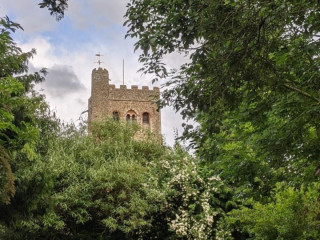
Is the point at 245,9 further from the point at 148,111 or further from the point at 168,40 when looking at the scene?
the point at 148,111

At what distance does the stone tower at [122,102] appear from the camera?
1511 inches

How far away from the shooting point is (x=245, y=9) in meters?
5.45

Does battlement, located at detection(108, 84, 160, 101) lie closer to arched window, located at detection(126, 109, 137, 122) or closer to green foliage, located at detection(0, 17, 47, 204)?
arched window, located at detection(126, 109, 137, 122)

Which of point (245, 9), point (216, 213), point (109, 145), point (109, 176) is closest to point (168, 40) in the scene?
point (245, 9)

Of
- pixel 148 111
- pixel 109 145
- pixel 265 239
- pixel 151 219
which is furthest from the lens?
pixel 148 111

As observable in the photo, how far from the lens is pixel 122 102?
3959 cm

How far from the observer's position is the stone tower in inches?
1511

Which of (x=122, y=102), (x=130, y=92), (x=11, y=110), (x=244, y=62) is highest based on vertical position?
(x=130, y=92)

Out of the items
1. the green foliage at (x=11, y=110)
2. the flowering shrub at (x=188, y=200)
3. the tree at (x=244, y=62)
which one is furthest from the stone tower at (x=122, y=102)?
the tree at (x=244, y=62)

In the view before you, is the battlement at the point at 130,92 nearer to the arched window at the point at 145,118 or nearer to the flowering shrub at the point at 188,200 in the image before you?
the arched window at the point at 145,118

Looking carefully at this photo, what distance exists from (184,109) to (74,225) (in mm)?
12386

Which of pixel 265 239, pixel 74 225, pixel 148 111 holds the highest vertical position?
pixel 148 111

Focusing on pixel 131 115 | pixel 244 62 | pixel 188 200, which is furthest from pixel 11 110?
pixel 131 115

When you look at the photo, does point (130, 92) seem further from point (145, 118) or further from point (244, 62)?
point (244, 62)
